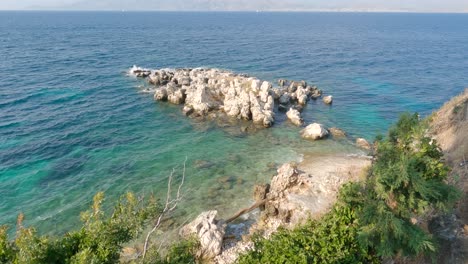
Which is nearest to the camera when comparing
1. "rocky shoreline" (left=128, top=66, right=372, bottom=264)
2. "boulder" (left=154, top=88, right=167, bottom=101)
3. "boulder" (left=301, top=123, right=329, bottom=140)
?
"rocky shoreline" (left=128, top=66, right=372, bottom=264)

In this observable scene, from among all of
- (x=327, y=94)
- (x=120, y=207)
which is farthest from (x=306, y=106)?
(x=120, y=207)

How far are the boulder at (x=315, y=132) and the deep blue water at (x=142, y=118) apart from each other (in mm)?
1890

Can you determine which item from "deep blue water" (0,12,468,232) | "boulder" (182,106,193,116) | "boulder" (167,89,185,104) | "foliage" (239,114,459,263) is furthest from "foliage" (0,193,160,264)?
"boulder" (167,89,185,104)

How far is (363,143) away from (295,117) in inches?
449

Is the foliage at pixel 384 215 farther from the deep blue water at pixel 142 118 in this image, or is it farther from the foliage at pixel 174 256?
the deep blue water at pixel 142 118

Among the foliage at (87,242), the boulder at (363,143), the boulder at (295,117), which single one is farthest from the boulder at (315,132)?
the foliage at (87,242)

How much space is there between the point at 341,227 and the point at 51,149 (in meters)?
39.4

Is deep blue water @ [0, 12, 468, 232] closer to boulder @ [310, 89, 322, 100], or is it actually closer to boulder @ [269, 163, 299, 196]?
boulder @ [310, 89, 322, 100]

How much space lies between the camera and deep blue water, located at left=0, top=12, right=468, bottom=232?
3666 centimetres

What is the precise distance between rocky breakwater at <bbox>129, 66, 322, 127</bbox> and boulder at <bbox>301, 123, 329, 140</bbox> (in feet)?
14.0

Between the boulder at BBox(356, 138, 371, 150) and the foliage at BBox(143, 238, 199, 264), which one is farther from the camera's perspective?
the boulder at BBox(356, 138, 371, 150)

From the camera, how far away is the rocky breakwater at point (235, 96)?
53.8m

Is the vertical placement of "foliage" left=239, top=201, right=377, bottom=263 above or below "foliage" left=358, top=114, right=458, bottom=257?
below

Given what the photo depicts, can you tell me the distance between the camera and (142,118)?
55.3 meters
